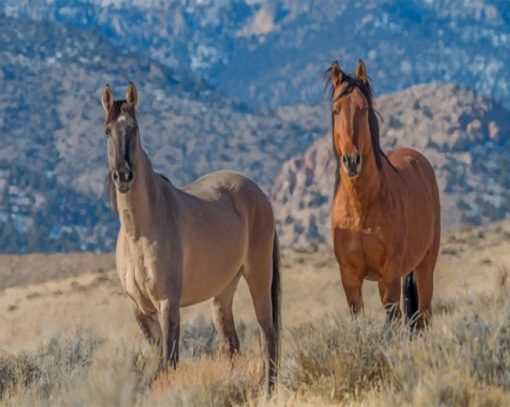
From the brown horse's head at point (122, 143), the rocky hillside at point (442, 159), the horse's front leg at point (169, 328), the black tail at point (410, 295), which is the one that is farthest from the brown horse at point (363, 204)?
the rocky hillside at point (442, 159)

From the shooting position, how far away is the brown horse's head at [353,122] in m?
11.2

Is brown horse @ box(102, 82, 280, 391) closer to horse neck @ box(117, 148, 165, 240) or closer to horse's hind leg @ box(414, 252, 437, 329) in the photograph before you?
horse neck @ box(117, 148, 165, 240)

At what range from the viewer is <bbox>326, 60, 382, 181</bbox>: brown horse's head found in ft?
36.7

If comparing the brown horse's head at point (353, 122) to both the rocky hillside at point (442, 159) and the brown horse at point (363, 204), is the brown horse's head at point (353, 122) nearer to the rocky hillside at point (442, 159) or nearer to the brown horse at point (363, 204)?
the brown horse at point (363, 204)

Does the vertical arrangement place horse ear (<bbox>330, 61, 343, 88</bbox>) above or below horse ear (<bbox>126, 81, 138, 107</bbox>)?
above

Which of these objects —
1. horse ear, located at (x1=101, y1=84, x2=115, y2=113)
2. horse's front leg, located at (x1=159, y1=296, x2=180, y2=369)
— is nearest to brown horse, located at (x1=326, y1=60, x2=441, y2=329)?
horse's front leg, located at (x1=159, y1=296, x2=180, y2=369)

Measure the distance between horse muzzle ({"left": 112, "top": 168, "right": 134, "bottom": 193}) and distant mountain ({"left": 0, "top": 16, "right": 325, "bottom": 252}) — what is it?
348 ft

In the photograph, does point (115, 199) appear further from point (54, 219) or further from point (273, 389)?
point (54, 219)

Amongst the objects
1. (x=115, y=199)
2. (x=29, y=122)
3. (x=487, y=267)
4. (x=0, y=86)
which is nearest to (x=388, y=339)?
(x=115, y=199)

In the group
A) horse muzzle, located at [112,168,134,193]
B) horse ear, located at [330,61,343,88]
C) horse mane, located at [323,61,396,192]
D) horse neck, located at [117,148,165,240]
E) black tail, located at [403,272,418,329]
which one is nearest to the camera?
horse muzzle, located at [112,168,134,193]

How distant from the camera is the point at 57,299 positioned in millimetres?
33000

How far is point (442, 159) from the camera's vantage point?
369 ft

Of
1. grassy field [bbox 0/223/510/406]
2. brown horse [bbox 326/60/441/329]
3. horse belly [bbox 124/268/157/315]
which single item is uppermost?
brown horse [bbox 326/60/441/329]

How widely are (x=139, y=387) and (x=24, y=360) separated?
2887 mm
